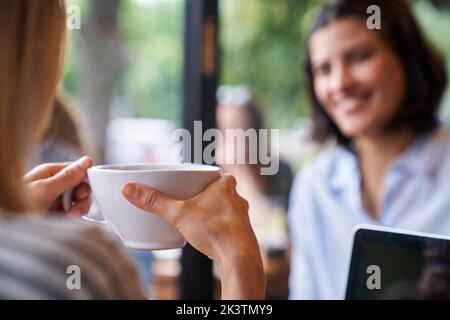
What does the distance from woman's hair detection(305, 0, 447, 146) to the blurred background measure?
Answer: 25 cm

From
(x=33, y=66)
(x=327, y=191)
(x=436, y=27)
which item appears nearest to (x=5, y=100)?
(x=33, y=66)

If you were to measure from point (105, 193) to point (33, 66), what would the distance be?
0.39ft

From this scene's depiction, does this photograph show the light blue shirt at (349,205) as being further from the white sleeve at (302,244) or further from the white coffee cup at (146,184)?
the white coffee cup at (146,184)

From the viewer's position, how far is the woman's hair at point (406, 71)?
129 centimetres

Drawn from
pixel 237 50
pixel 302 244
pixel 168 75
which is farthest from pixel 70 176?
pixel 237 50

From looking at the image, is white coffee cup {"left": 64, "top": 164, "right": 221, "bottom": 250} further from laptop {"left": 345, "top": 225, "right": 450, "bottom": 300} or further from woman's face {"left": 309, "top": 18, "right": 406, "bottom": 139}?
woman's face {"left": 309, "top": 18, "right": 406, "bottom": 139}

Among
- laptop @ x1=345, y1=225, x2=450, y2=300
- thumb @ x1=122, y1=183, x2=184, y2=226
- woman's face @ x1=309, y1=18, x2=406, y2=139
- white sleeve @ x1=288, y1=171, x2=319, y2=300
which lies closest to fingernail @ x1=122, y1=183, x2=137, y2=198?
thumb @ x1=122, y1=183, x2=184, y2=226

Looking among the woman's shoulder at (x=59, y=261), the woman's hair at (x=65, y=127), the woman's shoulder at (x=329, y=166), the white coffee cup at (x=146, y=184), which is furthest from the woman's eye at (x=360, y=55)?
the woman's shoulder at (x=59, y=261)

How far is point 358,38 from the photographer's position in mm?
1230

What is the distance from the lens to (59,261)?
1.34 ft

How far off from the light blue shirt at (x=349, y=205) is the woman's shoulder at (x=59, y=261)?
0.74 m

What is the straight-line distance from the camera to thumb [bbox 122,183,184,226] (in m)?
0.50

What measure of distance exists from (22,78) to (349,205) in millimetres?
859

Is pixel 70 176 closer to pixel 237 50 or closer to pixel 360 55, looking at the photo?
pixel 360 55
